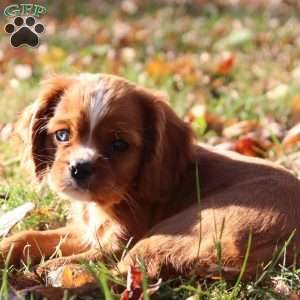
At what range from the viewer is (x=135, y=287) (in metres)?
3.11

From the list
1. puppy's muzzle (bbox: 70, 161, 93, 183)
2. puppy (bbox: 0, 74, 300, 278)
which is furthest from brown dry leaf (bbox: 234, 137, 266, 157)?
puppy's muzzle (bbox: 70, 161, 93, 183)

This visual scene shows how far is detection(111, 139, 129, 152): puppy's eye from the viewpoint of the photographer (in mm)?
3859

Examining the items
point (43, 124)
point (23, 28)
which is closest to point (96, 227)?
point (43, 124)

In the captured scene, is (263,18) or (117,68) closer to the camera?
(117,68)

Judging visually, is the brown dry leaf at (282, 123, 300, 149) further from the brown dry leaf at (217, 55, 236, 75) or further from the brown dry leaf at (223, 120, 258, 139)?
the brown dry leaf at (217, 55, 236, 75)

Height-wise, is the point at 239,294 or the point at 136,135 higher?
the point at 136,135

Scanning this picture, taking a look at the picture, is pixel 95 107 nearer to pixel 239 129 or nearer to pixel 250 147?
pixel 250 147

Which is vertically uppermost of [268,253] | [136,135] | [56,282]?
[136,135]

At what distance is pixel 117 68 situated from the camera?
8.24 m

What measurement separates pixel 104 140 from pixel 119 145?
0.10m

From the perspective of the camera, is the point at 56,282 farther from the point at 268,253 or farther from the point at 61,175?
the point at 268,253

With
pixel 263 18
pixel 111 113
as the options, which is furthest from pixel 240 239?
pixel 263 18

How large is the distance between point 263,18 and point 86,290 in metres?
8.85

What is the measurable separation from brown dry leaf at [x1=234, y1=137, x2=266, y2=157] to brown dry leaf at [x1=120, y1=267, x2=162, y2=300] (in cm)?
229
